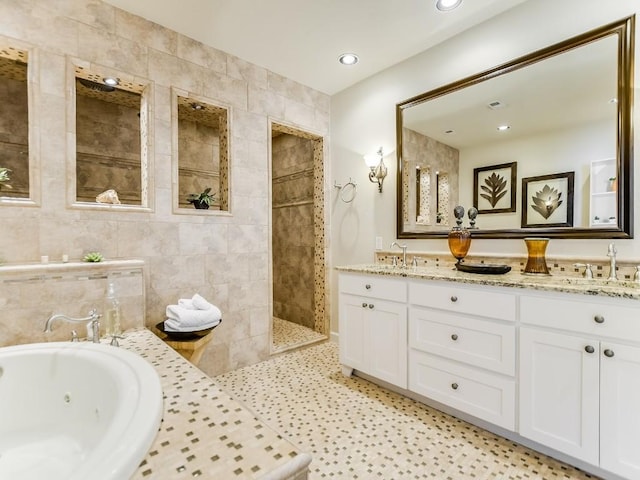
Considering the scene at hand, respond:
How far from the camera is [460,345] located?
1848 millimetres

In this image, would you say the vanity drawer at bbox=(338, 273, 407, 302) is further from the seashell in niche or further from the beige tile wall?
the seashell in niche

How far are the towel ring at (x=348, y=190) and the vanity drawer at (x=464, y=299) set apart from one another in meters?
1.42

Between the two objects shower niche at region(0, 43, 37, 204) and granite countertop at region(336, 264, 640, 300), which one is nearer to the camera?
granite countertop at region(336, 264, 640, 300)

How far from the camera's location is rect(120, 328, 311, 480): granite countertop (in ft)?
2.53

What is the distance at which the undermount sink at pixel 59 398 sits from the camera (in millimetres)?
1240

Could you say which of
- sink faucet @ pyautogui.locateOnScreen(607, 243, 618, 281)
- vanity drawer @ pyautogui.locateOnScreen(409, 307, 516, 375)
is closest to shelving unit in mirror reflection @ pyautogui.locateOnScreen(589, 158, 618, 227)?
sink faucet @ pyautogui.locateOnScreen(607, 243, 618, 281)

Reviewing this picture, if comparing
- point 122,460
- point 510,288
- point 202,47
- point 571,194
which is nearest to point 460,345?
point 510,288

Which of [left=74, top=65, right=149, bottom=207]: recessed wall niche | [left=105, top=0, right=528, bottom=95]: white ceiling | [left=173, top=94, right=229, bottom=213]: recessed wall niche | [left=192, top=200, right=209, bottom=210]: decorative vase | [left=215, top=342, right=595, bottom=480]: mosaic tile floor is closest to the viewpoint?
[left=215, top=342, right=595, bottom=480]: mosaic tile floor

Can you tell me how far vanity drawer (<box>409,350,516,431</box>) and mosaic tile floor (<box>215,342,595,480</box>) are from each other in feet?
0.49

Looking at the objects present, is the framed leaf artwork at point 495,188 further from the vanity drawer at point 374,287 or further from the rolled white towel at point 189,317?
the rolled white towel at point 189,317

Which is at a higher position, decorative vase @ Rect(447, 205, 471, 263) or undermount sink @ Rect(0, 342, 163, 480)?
decorative vase @ Rect(447, 205, 471, 263)

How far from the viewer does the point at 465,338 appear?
183 centimetres

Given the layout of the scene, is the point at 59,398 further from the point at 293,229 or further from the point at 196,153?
the point at 196,153

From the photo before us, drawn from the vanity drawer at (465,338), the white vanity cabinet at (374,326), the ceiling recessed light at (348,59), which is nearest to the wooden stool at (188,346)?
the white vanity cabinet at (374,326)
